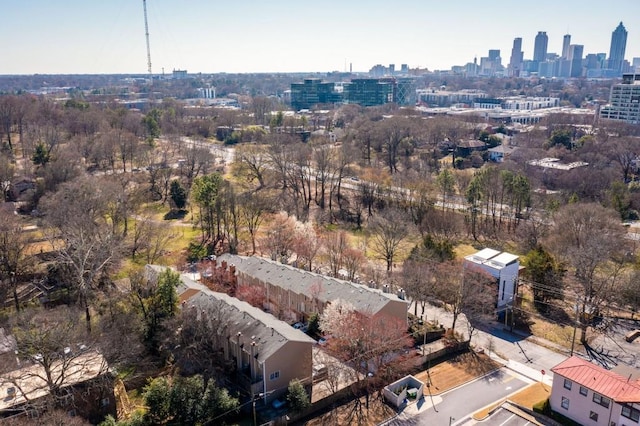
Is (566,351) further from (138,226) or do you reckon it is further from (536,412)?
(138,226)

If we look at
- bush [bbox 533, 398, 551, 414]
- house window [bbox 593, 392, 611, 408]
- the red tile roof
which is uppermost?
the red tile roof

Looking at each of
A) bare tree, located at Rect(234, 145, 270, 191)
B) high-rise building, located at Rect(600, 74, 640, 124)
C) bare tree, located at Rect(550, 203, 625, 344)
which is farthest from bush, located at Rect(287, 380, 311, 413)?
high-rise building, located at Rect(600, 74, 640, 124)

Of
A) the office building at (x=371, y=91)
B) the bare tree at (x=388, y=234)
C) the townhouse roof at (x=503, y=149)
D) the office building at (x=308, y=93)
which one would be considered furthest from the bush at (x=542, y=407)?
the office building at (x=308, y=93)

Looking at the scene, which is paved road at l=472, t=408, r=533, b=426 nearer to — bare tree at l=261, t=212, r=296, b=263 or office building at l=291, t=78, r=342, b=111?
bare tree at l=261, t=212, r=296, b=263

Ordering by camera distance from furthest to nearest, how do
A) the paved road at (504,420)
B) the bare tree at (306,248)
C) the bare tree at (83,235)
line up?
1. the bare tree at (306,248)
2. the bare tree at (83,235)
3. the paved road at (504,420)

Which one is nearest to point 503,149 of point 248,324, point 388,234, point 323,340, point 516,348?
point 388,234

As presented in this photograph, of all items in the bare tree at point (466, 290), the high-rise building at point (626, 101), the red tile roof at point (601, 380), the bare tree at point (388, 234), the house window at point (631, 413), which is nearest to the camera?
the house window at point (631, 413)

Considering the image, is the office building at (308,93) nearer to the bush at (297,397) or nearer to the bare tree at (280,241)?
the bare tree at (280,241)
